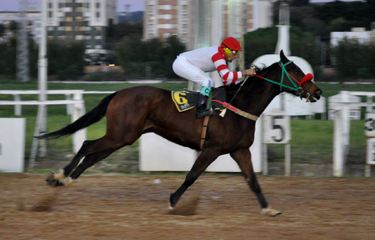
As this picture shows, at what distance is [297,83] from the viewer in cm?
825

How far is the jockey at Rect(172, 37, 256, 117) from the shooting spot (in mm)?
8203

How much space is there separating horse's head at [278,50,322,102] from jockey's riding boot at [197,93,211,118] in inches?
36.3

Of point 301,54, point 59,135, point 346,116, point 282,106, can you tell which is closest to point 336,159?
point 346,116

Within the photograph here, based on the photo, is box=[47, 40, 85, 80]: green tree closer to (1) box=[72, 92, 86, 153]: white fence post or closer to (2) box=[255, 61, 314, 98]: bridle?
(1) box=[72, 92, 86, 153]: white fence post

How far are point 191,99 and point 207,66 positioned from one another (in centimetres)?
57

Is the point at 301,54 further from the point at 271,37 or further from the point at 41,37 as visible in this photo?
the point at 41,37

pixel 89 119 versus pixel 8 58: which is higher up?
pixel 89 119

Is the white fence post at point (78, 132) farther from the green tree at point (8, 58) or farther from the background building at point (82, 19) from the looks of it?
the background building at point (82, 19)

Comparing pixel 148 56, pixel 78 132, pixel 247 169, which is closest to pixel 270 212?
pixel 247 169

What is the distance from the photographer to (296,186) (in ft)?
33.3

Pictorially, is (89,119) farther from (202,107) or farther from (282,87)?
(282,87)

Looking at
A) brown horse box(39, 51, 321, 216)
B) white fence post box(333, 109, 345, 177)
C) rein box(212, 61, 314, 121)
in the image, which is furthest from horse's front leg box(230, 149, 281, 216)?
white fence post box(333, 109, 345, 177)

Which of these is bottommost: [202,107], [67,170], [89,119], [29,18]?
[67,170]

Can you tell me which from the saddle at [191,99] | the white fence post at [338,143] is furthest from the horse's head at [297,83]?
the white fence post at [338,143]
